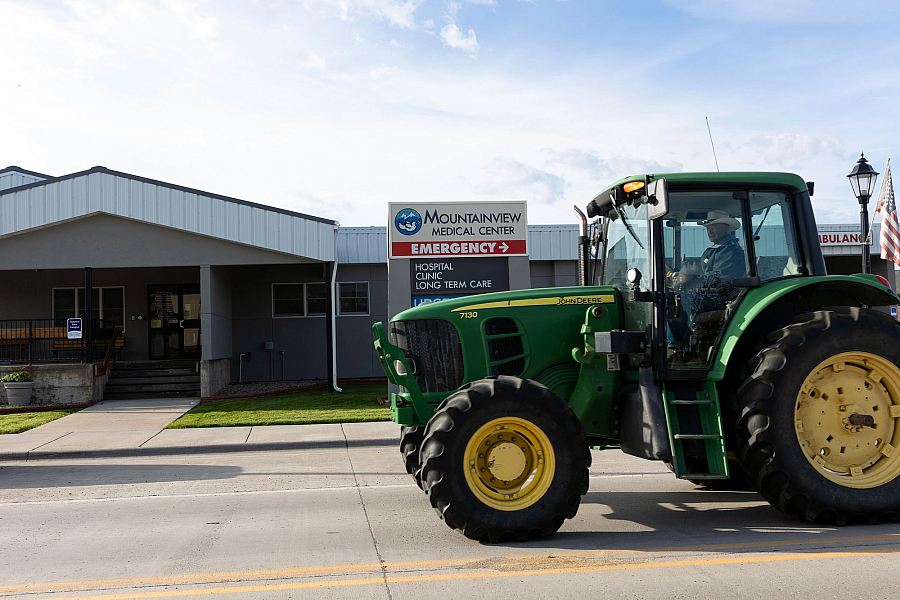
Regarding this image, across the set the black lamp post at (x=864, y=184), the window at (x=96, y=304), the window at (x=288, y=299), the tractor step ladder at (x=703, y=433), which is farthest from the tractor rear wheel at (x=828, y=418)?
the window at (x=96, y=304)

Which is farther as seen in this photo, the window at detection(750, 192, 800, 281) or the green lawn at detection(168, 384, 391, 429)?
the green lawn at detection(168, 384, 391, 429)

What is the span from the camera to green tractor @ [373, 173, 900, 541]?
5492 millimetres

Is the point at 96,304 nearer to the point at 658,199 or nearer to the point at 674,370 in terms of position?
the point at 674,370

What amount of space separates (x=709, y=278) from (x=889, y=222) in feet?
31.8

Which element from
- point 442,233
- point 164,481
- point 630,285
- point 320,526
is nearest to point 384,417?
point 442,233

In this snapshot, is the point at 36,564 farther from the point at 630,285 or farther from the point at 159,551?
the point at 630,285

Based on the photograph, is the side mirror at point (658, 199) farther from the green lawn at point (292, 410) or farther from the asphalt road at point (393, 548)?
the green lawn at point (292, 410)

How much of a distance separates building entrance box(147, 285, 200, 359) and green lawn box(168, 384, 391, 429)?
476 cm

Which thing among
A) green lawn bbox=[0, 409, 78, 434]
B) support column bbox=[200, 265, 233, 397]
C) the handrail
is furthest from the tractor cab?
the handrail

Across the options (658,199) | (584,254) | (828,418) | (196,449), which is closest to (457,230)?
(196,449)

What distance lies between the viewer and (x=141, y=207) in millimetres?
18016

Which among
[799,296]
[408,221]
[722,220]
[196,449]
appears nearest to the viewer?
[799,296]

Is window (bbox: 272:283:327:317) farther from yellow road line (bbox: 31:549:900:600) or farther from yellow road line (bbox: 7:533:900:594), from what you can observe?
yellow road line (bbox: 31:549:900:600)

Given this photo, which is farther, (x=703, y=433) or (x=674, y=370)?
(x=674, y=370)
